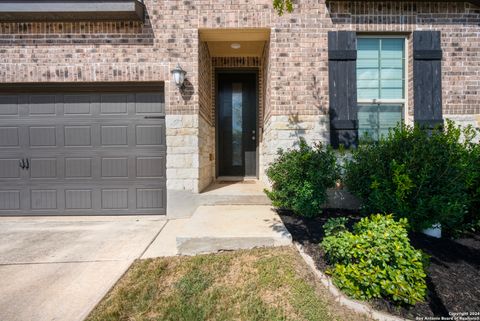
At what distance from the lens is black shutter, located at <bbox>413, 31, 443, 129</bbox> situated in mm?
4609

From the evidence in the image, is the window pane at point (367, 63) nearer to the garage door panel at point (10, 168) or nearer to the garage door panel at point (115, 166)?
the garage door panel at point (115, 166)

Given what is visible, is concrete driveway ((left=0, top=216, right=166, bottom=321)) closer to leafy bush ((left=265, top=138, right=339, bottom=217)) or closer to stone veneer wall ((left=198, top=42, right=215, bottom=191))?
stone veneer wall ((left=198, top=42, right=215, bottom=191))

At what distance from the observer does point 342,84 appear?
462cm

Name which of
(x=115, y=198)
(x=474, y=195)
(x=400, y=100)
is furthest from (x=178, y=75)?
(x=474, y=195)

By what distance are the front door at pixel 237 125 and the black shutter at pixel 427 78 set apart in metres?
3.75

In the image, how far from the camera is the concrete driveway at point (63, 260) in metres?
2.25

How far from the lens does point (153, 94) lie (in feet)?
16.1

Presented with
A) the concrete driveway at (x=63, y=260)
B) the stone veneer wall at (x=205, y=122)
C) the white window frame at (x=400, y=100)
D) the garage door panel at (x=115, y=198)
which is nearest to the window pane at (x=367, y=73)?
the white window frame at (x=400, y=100)

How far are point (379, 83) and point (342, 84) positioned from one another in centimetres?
89

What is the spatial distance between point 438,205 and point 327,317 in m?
2.40

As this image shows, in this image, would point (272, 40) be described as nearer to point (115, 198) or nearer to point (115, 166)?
point (115, 166)

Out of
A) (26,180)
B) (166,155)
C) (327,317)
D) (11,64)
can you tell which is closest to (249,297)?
(327,317)

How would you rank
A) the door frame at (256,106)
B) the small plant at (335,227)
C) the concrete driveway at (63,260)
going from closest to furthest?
1. the concrete driveway at (63,260)
2. the small plant at (335,227)
3. the door frame at (256,106)

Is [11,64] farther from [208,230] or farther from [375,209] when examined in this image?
[375,209]
